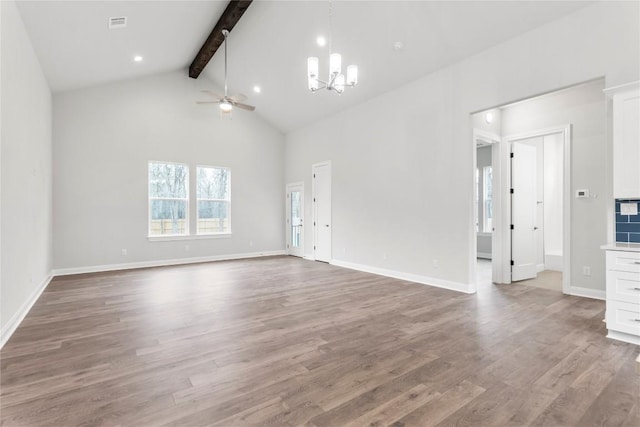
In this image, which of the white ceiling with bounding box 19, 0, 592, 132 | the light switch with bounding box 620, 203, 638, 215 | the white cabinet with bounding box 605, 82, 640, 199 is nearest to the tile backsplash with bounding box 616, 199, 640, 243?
the light switch with bounding box 620, 203, 638, 215

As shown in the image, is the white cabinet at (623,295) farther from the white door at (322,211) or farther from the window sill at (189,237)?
the window sill at (189,237)

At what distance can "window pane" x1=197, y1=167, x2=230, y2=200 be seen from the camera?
314 inches

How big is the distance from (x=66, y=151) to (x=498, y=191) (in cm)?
840

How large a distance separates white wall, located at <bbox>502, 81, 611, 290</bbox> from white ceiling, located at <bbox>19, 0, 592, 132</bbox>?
149cm

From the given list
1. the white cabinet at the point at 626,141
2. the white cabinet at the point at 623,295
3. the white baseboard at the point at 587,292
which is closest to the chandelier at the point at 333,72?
the white cabinet at the point at 626,141

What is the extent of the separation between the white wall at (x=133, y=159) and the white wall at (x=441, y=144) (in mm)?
2667

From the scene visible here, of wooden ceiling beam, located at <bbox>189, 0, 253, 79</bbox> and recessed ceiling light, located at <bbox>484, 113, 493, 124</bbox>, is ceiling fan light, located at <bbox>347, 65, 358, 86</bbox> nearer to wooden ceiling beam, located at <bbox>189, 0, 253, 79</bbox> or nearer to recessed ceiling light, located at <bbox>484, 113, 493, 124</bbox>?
wooden ceiling beam, located at <bbox>189, 0, 253, 79</bbox>

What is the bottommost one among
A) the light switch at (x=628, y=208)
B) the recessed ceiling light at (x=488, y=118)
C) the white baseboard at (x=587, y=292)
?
the white baseboard at (x=587, y=292)

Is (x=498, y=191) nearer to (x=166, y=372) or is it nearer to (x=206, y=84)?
(x=166, y=372)

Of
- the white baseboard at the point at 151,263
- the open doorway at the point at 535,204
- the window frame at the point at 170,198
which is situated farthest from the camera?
the window frame at the point at 170,198

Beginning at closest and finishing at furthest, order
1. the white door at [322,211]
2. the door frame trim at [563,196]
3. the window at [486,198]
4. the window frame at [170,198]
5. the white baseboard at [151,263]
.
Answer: the door frame trim at [563,196] → the white baseboard at [151,263] → the window frame at [170,198] → the white door at [322,211] → the window at [486,198]

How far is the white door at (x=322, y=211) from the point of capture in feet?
25.1

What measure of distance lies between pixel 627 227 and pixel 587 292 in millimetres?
1686

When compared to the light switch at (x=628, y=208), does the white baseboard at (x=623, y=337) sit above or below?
below
